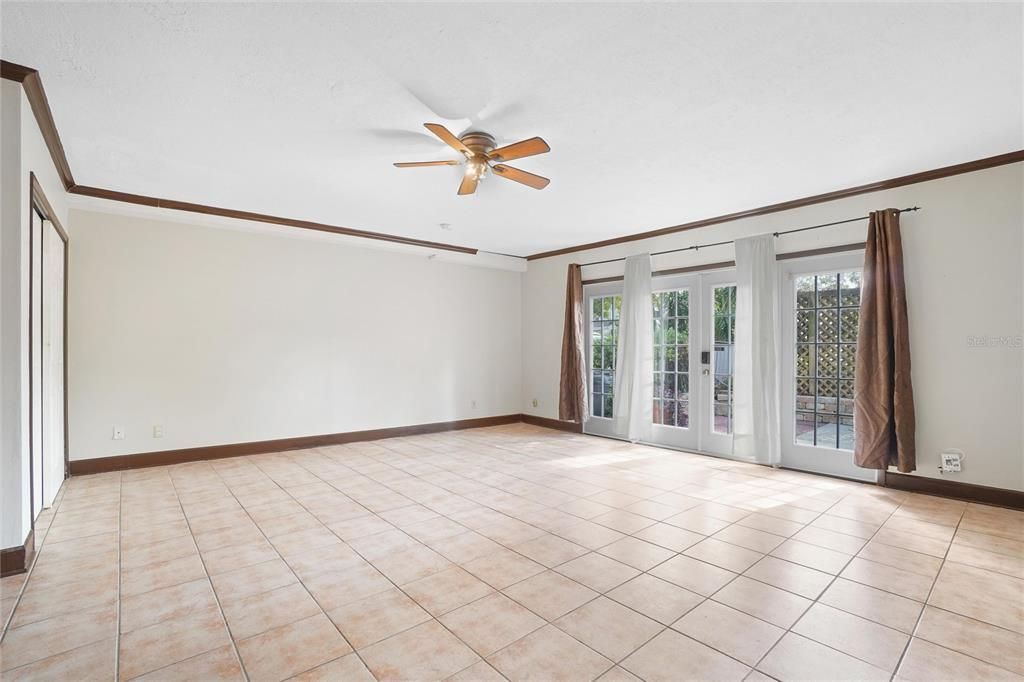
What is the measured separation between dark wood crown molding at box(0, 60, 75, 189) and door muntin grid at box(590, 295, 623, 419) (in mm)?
5646

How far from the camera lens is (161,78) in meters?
2.54

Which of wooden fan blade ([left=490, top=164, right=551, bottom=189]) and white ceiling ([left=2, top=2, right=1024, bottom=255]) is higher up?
white ceiling ([left=2, top=2, right=1024, bottom=255])

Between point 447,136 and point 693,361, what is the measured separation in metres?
4.01

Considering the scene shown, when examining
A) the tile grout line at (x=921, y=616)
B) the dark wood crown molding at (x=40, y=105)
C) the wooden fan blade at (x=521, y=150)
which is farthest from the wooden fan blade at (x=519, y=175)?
the tile grout line at (x=921, y=616)

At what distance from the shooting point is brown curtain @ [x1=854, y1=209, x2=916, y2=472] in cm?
396

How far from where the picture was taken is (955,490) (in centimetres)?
384

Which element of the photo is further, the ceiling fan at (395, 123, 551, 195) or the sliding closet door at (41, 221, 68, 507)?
the sliding closet door at (41, 221, 68, 507)

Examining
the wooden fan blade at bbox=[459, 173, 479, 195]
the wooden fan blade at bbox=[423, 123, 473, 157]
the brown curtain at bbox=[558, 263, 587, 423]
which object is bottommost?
the brown curtain at bbox=[558, 263, 587, 423]

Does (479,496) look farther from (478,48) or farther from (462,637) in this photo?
(478,48)

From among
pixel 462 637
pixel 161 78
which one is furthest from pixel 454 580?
A: pixel 161 78

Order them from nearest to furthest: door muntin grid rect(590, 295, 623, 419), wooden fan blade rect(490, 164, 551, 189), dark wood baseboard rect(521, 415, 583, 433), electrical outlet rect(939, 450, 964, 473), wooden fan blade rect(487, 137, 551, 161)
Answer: wooden fan blade rect(487, 137, 551, 161) < wooden fan blade rect(490, 164, 551, 189) < electrical outlet rect(939, 450, 964, 473) < door muntin grid rect(590, 295, 623, 419) < dark wood baseboard rect(521, 415, 583, 433)

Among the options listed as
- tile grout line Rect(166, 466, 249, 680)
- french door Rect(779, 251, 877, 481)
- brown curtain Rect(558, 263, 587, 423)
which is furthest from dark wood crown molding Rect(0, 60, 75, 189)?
french door Rect(779, 251, 877, 481)

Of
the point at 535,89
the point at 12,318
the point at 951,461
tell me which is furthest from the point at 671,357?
the point at 12,318

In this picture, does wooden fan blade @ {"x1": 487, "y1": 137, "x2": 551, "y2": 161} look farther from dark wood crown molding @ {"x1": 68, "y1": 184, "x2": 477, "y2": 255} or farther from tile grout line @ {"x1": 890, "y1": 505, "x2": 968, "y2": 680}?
dark wood crown molding @ {"x1": 68, "y1": 184, "x2": 477, "y2": 255}
